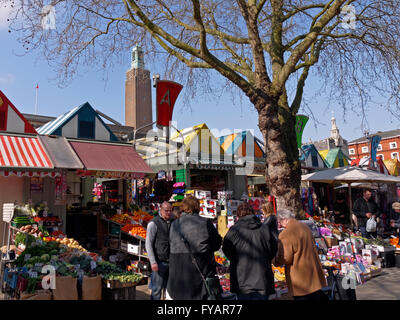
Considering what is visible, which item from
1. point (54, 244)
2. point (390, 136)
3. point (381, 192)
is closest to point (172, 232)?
point (54, 244)

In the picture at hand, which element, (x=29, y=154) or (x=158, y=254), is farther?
(x=29, y=154)

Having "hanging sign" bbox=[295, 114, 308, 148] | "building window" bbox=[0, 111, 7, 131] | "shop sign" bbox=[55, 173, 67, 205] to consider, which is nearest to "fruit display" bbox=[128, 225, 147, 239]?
"shop sign" bbox=[55, 173, 67, 205]

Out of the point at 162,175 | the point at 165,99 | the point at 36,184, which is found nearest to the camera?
the point at 36,184

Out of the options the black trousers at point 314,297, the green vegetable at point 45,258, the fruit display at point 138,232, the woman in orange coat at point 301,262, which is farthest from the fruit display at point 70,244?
the black trousers at point 314,297

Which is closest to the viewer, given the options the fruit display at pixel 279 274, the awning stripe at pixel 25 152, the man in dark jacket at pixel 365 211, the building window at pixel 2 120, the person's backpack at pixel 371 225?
the fruit display at pixel 279 274

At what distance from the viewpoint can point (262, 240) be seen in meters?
3.72

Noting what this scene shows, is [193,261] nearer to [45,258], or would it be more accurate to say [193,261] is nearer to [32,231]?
[45,258]

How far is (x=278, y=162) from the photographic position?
8438 millimetres

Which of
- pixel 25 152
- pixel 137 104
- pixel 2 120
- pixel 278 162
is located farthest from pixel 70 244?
pixel 137 104

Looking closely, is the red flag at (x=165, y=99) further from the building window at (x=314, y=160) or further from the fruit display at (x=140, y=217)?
the building window at (x=314, y=160)

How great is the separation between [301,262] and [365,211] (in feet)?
24.8

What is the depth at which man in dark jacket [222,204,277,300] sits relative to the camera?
12.0ft

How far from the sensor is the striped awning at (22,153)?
26.3 ft
